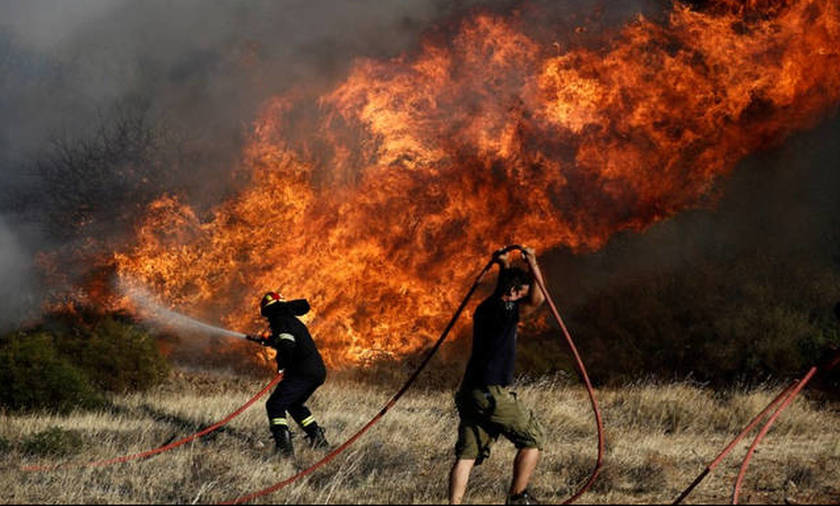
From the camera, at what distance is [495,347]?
5.44 meters

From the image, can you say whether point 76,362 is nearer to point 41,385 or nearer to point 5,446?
point 41,385

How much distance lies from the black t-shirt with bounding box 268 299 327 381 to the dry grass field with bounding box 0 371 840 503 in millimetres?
797

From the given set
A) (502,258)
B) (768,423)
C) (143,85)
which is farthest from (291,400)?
(143,85)

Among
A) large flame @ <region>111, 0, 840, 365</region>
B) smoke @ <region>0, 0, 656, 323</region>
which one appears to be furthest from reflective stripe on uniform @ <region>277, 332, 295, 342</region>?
smoke @ <region>0, 0, 656, 323</region>

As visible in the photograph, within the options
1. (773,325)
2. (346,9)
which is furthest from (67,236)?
(773,325)

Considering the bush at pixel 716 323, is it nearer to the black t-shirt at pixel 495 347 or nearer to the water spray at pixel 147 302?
the water spray at pixel 147 302

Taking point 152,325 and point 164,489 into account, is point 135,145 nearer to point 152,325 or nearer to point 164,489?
point 152,325

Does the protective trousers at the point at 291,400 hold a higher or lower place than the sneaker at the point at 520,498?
higher

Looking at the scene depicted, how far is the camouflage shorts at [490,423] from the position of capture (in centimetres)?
536

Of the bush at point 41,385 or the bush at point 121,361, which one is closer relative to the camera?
the bush at point 41,385

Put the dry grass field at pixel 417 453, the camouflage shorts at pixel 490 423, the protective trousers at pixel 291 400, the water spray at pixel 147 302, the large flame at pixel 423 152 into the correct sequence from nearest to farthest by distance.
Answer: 1. the camouflage shorts at pixel 490 423
2. the dry grass field at pixel 417 453
3. the protective trousers at pixel 291 400
4. the large flame at pixel 423 152
5. the water spray at pixel 147 302

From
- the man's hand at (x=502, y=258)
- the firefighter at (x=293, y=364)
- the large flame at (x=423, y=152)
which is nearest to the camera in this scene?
the man's hand at (x=502, y=258)

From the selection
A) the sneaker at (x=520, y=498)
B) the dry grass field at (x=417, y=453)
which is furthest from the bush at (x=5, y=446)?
the sneaker at (x=520, y=498)

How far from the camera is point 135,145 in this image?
54.3 ft
